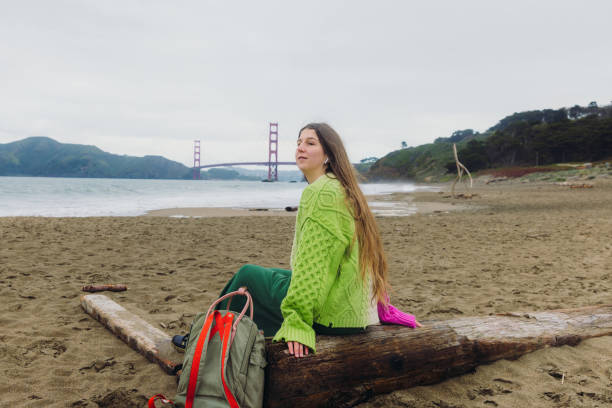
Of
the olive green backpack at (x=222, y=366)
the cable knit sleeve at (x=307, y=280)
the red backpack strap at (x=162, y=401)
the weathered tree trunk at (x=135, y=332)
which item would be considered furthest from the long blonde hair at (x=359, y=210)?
the weathered tree trunk at (x=135, y=332)

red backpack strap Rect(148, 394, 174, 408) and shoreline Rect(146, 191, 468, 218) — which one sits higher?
shoreline Rect(146, 191, 468, 218)

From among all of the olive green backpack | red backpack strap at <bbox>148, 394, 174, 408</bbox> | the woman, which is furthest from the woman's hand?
red backpack strap at <bbox>148, 394, 174, 408</bbox>

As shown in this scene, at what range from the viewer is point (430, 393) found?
1856mm

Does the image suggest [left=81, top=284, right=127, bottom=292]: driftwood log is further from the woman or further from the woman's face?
the woman's face

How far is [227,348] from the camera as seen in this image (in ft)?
4.87

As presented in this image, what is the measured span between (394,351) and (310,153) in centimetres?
103

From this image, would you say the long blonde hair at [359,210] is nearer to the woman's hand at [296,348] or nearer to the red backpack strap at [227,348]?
the woman's hand at [296,348]

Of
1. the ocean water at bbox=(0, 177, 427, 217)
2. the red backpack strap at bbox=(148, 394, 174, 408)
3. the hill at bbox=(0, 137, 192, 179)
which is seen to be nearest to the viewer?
the red backpack strap at bbox=(148, 394, 174, 408)

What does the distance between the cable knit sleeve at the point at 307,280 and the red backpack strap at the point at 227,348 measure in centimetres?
20

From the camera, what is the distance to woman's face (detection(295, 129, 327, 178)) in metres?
1.79

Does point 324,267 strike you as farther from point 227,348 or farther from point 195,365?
point 195,365

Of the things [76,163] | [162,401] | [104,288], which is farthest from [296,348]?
[76,163]

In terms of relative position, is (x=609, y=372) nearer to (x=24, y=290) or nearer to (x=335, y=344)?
(x=335, y=344)

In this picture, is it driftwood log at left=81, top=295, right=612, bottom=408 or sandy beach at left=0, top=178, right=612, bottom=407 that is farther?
sandy beach at left=0, top=178, right=612, bottom=407
